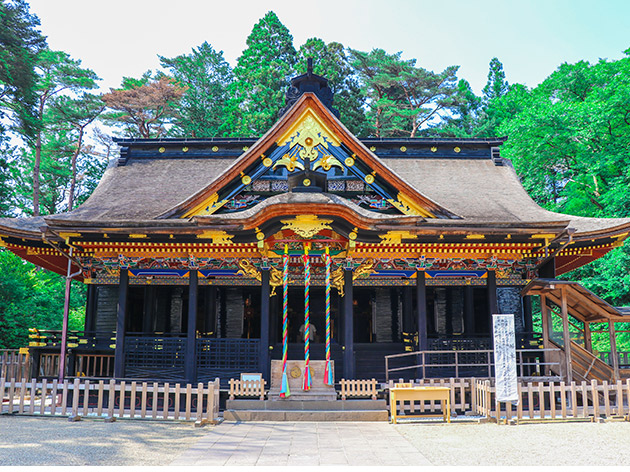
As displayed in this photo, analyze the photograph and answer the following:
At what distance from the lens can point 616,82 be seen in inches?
985

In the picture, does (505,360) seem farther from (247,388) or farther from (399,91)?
(399,91)

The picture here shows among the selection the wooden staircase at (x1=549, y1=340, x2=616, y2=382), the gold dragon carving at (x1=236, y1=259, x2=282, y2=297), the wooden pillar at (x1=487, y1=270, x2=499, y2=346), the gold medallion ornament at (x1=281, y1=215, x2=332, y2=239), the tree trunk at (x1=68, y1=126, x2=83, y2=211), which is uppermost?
the tree trunk at (x1=68, y1=126, x2=83, y2=211)

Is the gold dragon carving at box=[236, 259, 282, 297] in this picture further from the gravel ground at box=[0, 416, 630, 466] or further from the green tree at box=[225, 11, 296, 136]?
the green tree at box=[225, 11, 296, 136]

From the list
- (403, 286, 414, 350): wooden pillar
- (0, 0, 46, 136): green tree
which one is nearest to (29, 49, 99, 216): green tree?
(0, 0, 46, 136): green tree

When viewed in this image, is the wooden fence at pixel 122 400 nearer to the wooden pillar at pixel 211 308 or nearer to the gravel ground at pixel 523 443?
the gravel ground at pixel 523 443

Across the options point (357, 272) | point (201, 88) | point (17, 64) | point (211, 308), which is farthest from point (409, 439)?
point (201, 88)

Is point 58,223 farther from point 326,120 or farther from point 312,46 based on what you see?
point 312,46

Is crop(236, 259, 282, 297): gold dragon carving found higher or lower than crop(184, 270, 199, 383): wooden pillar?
higher

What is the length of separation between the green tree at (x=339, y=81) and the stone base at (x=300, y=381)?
2715cm

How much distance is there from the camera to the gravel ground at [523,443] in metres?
6.96

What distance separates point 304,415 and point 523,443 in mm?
4454

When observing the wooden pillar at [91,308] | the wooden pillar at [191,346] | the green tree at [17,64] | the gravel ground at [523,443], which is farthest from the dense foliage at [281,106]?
the gravel ground at [523,443]

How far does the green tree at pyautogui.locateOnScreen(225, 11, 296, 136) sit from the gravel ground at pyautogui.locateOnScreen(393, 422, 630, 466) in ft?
89.8

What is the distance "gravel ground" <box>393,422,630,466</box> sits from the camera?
696 centimetres
